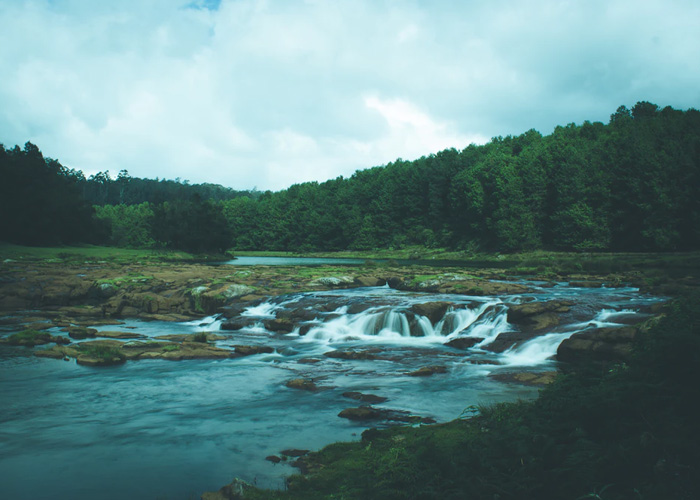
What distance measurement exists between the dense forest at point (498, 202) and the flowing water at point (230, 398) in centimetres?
4652

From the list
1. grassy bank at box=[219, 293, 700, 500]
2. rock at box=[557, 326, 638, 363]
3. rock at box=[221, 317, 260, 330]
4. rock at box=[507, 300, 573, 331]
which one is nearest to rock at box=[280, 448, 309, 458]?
grassy bank at box=[219, 293, 700, 500]

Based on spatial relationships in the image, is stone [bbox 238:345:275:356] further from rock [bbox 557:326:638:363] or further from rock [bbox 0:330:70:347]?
rock [bbox 557:326:638:363]

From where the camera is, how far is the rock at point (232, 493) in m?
5.96

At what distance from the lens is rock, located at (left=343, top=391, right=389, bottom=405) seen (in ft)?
34.9

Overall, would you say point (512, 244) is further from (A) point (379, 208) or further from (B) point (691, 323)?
(B) point (691, 323)

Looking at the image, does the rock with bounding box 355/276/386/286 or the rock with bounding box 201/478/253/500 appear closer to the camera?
the rock with bounding box 201/478/253/500

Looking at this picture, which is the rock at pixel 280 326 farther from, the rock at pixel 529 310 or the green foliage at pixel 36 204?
the green foliage at pixel 36 204

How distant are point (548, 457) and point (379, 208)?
11513 cm

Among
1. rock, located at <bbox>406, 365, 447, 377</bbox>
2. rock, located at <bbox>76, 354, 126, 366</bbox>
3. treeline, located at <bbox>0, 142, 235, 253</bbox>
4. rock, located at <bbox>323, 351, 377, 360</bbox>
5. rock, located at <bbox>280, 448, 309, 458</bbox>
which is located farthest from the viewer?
Answer: treeline, located at <bbox>0, 142, 235, 253</bbox>

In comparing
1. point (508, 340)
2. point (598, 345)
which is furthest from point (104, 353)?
point (598, 345)

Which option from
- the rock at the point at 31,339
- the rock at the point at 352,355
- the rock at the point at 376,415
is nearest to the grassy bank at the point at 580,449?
the rock at the point at 376,415

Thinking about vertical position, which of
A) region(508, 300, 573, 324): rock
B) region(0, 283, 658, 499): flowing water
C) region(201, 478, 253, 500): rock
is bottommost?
region(0, 283, 658, 499): flowing water

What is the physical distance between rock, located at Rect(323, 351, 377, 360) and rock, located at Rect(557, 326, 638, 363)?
6.00m

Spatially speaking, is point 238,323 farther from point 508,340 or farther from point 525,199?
point 525,199
